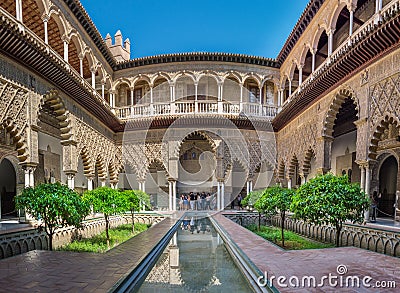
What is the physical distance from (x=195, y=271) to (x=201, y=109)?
1198cm

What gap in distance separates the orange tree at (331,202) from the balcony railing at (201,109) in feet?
32.5

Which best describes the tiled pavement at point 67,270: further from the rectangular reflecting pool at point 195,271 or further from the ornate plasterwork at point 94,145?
the ornate plasterwork at point 94,145

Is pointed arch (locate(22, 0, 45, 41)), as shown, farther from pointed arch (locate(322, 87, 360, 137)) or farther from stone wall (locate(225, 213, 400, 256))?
stone wall (locate(225, 213, 400, 256))

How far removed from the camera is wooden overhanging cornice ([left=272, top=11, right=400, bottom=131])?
657 cm

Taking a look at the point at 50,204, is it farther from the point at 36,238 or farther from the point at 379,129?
the point at 379,129

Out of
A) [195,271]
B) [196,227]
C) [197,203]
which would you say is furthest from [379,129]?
[197,203]

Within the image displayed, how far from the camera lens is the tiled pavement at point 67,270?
10.8 ft

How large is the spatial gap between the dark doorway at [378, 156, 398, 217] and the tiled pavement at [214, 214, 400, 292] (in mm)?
7999

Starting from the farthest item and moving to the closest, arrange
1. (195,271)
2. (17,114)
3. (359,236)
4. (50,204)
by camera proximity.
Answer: (17,114)
(359,236)
(50,204)
(195,271)

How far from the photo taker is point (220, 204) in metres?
16.0

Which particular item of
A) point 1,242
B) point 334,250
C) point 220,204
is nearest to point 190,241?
point 334,250

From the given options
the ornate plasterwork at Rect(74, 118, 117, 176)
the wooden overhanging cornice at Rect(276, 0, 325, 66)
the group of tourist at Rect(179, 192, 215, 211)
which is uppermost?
the wooden overhanging cornice at Rect(276, 0, 325, 66)

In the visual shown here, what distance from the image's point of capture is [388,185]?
1158 cm

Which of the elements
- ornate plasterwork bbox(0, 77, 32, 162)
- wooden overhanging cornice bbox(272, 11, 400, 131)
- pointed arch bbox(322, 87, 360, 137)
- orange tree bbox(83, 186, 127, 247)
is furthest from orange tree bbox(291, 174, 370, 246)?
ornate plasterwork bbox(0, 77, 32, 162)
